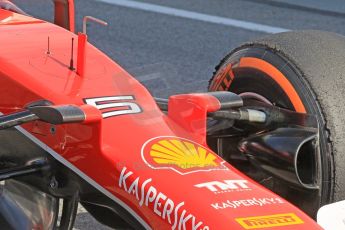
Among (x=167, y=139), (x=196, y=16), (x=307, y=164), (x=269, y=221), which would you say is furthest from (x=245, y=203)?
(x=196, y=16)

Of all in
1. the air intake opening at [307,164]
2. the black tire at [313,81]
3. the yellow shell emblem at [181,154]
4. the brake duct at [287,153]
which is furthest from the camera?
the black tire at [313,81]

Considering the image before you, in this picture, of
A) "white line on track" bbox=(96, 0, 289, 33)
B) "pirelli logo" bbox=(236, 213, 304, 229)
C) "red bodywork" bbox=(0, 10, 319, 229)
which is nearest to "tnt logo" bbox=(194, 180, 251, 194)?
"red bodywork" bbox=(0, 10, 319, 229)

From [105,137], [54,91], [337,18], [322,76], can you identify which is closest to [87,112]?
[105,137]

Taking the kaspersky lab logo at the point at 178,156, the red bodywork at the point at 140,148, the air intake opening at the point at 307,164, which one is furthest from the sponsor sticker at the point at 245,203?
the air intake opening at the point at 307,164

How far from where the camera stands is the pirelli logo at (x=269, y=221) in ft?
7.41

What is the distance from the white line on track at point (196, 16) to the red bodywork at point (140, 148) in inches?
187

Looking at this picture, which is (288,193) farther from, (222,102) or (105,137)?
(105,137)

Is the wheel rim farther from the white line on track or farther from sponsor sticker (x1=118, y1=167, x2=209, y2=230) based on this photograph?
the white line on track

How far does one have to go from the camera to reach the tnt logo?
94.7 inches

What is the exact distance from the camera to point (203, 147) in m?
2.63

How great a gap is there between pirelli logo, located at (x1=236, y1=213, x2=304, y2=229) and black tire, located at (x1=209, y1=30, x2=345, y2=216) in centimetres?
48

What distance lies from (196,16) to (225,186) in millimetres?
5648

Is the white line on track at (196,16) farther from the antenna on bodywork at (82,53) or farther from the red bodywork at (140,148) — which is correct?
the antenna on bodywork at (82,53)

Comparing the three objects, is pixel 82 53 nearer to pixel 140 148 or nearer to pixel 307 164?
pixel 140 148
